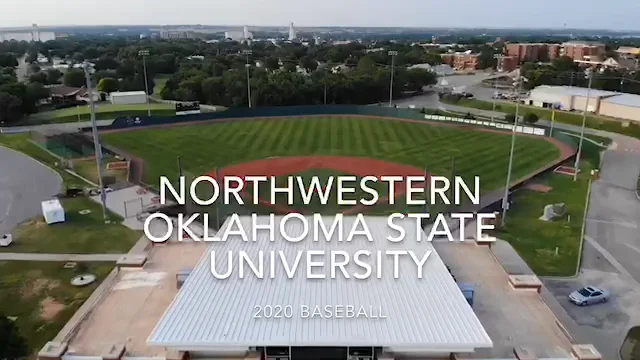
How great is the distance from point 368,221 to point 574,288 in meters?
10.1

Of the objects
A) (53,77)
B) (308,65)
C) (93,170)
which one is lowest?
(93,170)

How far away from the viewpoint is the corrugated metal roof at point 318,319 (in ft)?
44.5

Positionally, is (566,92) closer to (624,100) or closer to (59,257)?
(624,100)

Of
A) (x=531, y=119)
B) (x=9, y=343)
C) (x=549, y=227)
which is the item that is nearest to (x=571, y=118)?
(x=531, y=119)

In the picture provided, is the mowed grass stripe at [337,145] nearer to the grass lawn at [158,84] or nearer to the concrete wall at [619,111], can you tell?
the concrete wall at [619,111]

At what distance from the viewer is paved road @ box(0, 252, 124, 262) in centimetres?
2573

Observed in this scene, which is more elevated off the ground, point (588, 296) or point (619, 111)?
point (619, 111)

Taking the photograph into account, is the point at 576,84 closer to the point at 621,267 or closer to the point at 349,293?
the point at 621,267

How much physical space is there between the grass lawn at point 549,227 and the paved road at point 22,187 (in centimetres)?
2917

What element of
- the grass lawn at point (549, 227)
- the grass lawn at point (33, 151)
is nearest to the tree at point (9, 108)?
the grass lawn at point (33, 151)

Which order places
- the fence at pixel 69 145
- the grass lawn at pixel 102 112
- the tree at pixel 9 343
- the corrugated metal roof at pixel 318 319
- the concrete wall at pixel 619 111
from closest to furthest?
the corrugated metal roof at pixel 318 319 < the tree at pixel 9 343 < the fence at pixel 69 145 < the concrete wall at pixel 619 111 < the grass lawn at pixel 102 112

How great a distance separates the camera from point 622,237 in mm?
28953

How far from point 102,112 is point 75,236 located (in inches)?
1675

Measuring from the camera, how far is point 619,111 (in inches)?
2480
